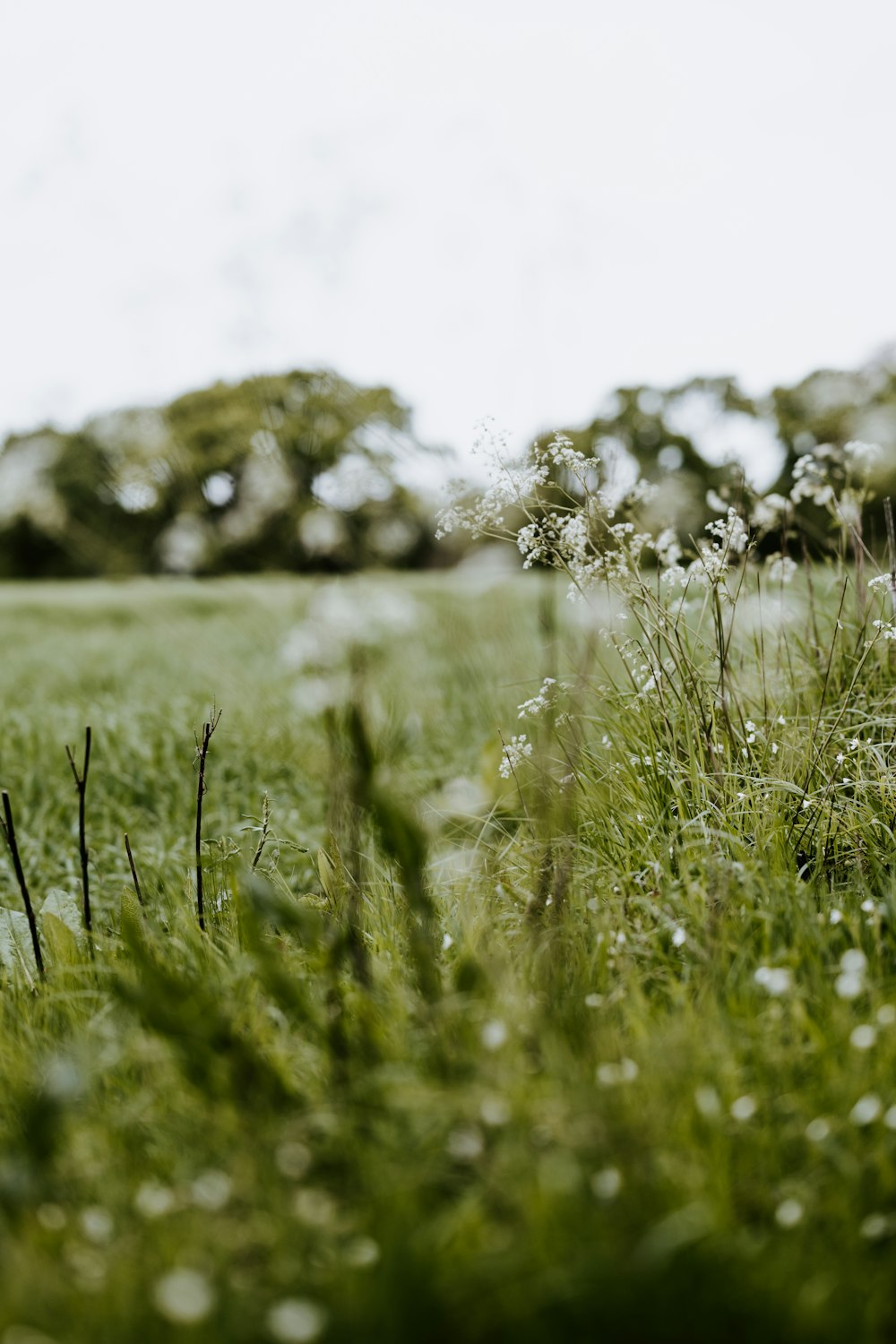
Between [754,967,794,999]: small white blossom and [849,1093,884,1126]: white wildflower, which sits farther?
[754,967,794,999]: small white blossom

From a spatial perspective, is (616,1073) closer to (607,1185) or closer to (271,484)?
(607,1185)

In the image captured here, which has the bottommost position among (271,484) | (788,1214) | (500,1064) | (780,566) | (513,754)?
(788,1214)

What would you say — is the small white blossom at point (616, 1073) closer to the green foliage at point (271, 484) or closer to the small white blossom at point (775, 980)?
the small white blossom at point (775, 980)

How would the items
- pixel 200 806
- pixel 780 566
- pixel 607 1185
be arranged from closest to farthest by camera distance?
pixel 607 1185 → pixel 200 806 → pixel 780 566

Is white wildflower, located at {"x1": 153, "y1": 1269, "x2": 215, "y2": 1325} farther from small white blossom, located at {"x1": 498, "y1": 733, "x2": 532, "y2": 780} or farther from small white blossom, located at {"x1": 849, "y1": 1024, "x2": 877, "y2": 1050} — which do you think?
small white blossom, located at {"x1": 498, "y1": 733, "x2": 532, "y2": 780}

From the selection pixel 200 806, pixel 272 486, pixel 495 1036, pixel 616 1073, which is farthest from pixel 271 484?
pixel 616 1073

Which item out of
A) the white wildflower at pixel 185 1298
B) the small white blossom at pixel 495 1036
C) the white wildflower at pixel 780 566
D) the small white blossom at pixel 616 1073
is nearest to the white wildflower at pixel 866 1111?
the small white blossom at pixel 616 1073

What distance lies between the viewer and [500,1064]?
52.4 inches

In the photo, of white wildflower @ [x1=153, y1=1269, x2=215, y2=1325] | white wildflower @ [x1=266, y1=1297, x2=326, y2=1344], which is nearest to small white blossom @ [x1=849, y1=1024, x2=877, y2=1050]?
white wildflower @ [x1=266, y1=1297, x2=326, y2=1344]

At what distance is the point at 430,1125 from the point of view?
4.11 ft

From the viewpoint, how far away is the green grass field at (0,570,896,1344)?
3.44ft

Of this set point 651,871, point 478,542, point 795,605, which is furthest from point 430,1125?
point 795,605

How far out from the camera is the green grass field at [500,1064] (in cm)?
105

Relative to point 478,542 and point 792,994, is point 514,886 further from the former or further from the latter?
point 478,542
